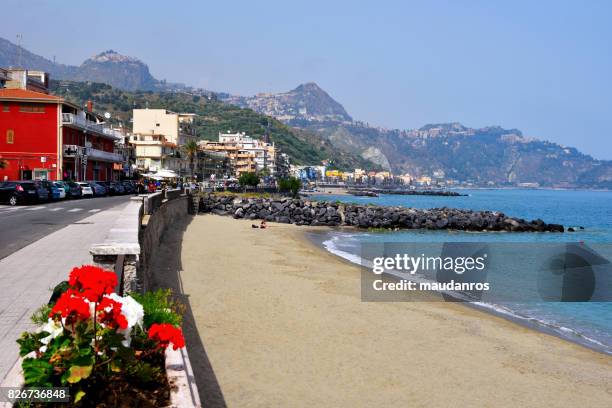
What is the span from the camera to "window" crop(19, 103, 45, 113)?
189 ft

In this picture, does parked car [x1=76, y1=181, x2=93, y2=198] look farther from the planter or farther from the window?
the planter

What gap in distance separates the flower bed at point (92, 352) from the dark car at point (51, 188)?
3837 centimetres

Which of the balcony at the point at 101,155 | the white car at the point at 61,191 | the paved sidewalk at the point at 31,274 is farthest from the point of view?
the balcony at the point at 101,155

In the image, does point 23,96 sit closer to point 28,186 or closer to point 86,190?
point 86,190

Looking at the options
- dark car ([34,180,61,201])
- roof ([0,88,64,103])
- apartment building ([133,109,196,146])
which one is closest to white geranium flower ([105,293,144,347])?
dark car ([34,180,61,201])

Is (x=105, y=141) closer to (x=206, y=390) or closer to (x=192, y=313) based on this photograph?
(x=192, y=313)

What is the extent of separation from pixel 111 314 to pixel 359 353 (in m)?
7.13

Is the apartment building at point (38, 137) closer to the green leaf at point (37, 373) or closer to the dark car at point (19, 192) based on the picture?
the dark car at point (19, 192)

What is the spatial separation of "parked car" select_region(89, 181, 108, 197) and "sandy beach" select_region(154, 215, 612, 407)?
118ft

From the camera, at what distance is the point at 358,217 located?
188 ft

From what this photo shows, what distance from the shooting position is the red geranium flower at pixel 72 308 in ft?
15.6

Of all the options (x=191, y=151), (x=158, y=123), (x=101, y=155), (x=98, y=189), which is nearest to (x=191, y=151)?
(x=191, y=151)

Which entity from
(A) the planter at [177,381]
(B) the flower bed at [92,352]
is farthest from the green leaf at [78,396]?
(A) the planter at [177,381]

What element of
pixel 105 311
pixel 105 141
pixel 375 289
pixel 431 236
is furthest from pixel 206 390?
pixel 105 141
